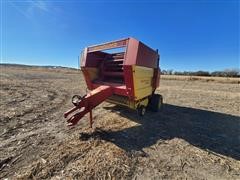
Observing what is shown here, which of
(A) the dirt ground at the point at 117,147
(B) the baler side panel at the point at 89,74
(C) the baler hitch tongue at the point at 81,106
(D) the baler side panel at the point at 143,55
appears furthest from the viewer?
(B) the baler side panel at the point at 89,74

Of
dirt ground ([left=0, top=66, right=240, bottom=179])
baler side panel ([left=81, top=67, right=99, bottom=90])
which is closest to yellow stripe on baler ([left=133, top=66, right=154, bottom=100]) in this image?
dirt ground ([left=0, top=66, right=240, bottom=179])

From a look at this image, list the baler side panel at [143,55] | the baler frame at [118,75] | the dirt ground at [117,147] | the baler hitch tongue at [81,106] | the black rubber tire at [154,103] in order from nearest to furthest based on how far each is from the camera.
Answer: the dirt ground at [117,147] < the baler hitch tongue at [81,106] < the baler frame at [118,75] < the baler side panel at [143,55] < the black rubber tire at [154,103]

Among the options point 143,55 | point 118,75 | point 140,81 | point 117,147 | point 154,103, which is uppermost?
point 143,55

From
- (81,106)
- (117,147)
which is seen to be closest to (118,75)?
(81,106)

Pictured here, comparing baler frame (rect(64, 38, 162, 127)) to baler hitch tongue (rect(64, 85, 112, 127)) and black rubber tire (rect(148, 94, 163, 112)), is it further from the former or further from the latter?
black rubber tire (rect(148, 94, 163, 112))

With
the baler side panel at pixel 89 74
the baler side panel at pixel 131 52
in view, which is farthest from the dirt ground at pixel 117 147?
the baler side panel at pixel 131 52

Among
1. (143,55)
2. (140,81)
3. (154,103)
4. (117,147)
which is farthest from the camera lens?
(154,103)

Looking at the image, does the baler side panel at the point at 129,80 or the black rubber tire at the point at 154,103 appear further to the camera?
the black rubber tire at the point at 154,103

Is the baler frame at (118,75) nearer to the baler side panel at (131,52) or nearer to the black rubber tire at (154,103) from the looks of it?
the baler side panel at (131,52)

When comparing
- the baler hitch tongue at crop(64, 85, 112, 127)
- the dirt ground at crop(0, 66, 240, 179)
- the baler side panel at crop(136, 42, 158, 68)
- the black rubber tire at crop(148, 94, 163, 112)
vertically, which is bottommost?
the dirt ground at crop(0, 66, 240, 179)

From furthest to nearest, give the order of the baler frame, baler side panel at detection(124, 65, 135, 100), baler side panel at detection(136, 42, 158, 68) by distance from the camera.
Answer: baler side panel at detection(136, 42, 158, 68), baler side panel at detection(124, 65, 135, 100), the baler frame

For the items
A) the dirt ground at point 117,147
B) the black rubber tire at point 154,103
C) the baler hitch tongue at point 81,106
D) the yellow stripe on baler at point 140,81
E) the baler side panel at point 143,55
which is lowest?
the dirt ground at point 117,147

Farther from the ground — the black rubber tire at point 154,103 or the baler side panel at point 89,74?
the baler side panel at point 89,74

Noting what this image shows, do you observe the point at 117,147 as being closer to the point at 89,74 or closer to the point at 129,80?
the point at 129,80
